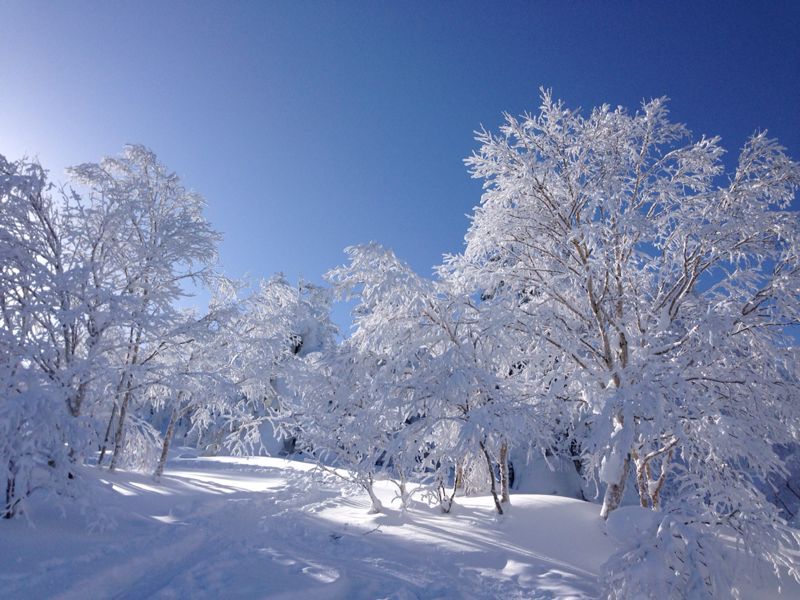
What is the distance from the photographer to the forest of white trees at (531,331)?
5.35 m

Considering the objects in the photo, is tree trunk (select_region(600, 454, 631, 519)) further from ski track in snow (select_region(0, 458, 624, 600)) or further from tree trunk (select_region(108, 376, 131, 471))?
tree trunk (select_region(108, 376, 131, 471))

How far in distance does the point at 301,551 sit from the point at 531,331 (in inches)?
186

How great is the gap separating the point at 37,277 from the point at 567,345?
8.12m

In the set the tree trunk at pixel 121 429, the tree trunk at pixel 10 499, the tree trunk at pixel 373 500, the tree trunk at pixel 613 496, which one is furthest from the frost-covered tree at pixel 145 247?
the tree trunk at pixel 613 496

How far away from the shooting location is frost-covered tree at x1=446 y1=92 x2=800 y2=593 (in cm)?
632

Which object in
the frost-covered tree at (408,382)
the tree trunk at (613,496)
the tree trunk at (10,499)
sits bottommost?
the tree trunk at (10,499)

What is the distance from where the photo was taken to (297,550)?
18.3 ft

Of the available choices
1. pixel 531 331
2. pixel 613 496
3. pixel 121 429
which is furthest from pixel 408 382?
pixel 121 429

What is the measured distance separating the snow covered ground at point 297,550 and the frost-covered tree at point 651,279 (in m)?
1.41

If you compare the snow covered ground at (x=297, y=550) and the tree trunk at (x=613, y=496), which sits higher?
the tree trunk at (x=613, y=496)

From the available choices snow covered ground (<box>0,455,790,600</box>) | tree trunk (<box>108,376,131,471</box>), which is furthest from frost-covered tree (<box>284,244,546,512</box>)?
tree trunk (<box>108,376,131,471</box>)

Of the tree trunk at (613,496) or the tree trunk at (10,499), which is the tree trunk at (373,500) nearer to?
the tree trunk at (613,496)

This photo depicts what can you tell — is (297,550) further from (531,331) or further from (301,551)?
(531,331)

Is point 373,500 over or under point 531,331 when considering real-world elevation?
under
